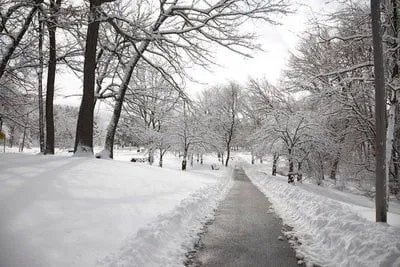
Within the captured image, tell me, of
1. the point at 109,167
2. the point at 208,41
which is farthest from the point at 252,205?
the point at 208,41

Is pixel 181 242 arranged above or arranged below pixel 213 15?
below

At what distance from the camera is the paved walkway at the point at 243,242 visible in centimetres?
515

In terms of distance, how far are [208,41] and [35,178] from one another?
7.48 m

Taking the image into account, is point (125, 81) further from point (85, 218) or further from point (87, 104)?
point (85, 218)

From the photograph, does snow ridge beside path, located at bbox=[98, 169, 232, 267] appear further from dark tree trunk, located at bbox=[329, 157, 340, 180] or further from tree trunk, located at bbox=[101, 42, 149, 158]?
dark tree trunk, located at bbox=[329, 157, 340, 180]

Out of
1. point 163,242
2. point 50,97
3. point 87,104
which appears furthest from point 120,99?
point 163,242

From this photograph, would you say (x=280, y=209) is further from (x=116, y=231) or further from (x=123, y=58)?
(x=123, y=58)

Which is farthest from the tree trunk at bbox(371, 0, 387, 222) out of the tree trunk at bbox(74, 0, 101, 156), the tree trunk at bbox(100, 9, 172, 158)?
the tree trunk at bbox(74, 0, 101, 156)

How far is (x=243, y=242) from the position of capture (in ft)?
20.4

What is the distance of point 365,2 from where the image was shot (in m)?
10.8

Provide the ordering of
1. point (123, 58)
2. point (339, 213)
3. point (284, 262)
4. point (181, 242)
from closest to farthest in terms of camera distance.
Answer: point (284, 262) → point (181, 242) → point (339, 213) → point (123, 58)

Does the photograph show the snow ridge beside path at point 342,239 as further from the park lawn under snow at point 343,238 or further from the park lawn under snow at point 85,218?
the park lawn under snow at point 85,218

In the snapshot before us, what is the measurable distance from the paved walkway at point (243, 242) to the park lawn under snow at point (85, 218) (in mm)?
389

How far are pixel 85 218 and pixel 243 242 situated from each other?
10.7 feet
